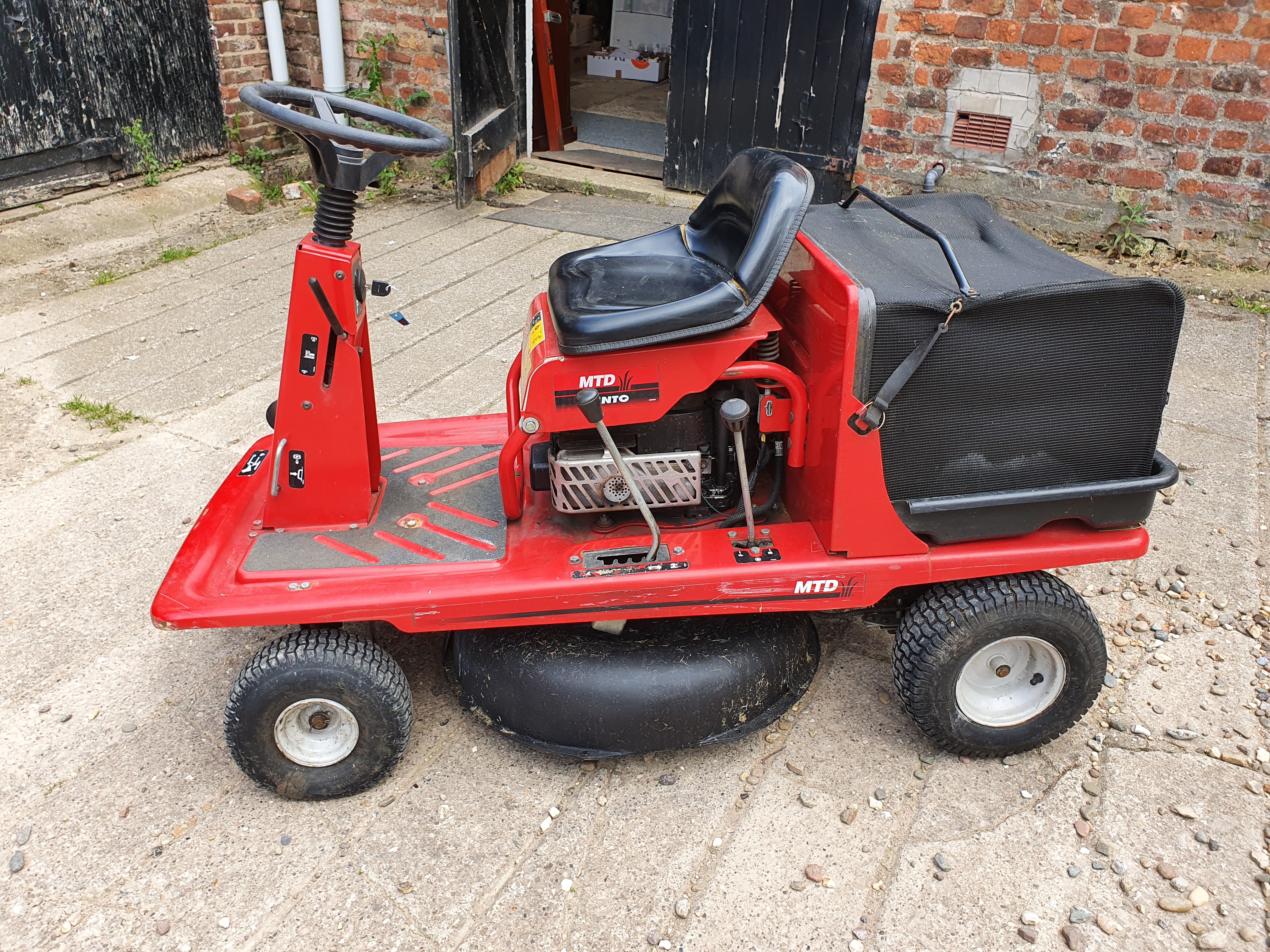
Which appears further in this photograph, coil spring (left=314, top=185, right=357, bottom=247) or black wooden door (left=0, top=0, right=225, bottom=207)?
black wooden door (left=0, top=0, right=225, bottom=207)

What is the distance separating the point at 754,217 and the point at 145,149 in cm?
532

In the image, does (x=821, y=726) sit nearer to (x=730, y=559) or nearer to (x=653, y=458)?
(x=730, y=559)

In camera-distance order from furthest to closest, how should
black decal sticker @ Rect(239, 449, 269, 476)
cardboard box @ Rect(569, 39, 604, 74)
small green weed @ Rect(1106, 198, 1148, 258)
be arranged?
1. cardboard box @ Rect(569, 39, 604, 74)
2. small green weed @ Rect(1106, 198, 1148, 258)
3. black decal sticker @ Rect(239, 449, 269, 476)

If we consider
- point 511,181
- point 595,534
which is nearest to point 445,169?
point 511,181

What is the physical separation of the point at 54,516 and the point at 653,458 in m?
2.40

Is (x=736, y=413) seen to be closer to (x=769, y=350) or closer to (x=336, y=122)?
(x=769, y=350)

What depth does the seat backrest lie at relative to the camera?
2.36 meters

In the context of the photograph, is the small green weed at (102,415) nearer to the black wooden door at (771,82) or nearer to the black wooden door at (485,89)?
the black wooden door at (485,89)

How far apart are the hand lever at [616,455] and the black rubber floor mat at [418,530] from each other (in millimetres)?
403

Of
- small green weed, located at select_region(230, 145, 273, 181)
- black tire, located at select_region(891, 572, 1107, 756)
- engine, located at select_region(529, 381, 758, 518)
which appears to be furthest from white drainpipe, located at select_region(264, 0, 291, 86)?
black tire, located at select_region(891, 572, 1107, 756)

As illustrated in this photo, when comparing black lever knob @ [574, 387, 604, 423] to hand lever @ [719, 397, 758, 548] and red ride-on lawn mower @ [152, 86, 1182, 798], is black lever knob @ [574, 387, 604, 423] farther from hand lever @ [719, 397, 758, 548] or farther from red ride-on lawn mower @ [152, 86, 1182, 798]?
hand lever @ [719, 397, 758, 548]

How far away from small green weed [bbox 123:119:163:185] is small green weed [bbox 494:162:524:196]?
220 centimetres

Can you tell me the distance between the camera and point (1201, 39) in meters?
4.91

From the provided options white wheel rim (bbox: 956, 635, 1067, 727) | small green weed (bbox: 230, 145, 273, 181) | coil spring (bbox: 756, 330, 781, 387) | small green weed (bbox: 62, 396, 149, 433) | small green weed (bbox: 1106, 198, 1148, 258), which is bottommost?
small green weed (bbox: 62, 396, 149, 433)
